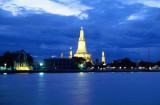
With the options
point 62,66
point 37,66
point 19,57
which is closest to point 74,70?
point 62,66

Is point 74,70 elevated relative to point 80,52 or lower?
lower

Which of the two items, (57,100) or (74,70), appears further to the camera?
(74,70)

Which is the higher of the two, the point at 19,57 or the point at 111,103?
the point at 19,57

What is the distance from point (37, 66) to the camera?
→ 122938mm

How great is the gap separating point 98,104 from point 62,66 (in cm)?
10035

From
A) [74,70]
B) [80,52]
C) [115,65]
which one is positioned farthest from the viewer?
[115,65]

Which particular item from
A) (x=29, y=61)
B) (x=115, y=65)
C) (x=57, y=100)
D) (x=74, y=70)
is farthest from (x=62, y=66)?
(x=57, y=100)

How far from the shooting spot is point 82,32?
139 meters

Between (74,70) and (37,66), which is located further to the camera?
(37,66)

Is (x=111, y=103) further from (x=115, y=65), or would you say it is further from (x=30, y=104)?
(x=115, y=65)

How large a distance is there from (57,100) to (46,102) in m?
1.19

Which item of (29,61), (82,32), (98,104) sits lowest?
(98,104)

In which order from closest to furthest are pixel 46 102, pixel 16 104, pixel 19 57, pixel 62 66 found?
pixel 16 104
pixel 46 102
pixel 19 57
pixel 62 66

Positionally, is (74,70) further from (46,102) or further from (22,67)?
(46,102)
